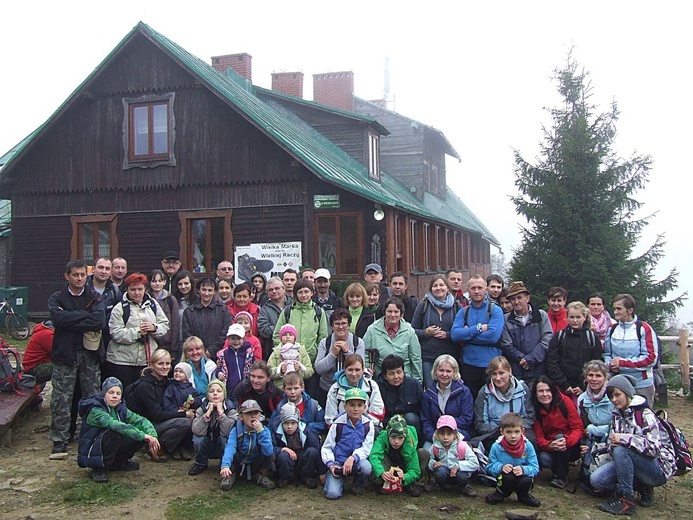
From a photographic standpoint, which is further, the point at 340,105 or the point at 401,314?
the point at 340,105

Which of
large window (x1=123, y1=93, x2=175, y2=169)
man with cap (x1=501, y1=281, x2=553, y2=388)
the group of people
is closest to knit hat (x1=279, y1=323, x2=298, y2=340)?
the group of people

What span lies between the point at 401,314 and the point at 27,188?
45.8 ft

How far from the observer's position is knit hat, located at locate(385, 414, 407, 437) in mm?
5727

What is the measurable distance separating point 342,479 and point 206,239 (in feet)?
37.5

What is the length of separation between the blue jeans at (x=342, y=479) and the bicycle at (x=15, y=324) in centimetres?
1208

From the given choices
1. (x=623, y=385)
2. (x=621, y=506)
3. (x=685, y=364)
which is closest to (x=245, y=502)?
(x=621, y=506)

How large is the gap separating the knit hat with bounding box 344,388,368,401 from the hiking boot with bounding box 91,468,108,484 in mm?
2281

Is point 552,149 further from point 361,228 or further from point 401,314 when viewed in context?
point 401,314

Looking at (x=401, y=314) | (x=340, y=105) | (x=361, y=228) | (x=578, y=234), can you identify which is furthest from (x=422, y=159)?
(x=401, y=314)

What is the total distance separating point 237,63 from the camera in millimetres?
22406

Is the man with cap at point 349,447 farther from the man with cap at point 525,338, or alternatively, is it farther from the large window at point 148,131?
the large window at point 148,131

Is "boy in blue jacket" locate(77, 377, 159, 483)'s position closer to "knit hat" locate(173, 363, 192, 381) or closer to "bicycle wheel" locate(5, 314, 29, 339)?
"knit hat" locate(173, 363, 192, 381)

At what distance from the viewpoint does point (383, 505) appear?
5.47 meters

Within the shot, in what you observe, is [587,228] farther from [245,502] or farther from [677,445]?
[245,502]
